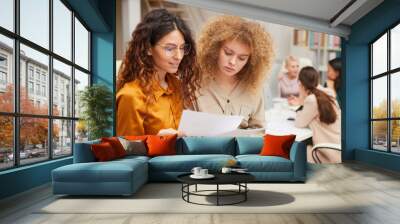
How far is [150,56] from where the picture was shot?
27.6 feet

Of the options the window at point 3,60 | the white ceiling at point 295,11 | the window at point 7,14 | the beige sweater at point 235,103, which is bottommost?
the beige sweater at point 235,103

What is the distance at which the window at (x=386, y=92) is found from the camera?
7.97 m

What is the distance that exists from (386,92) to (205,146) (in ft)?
14.3

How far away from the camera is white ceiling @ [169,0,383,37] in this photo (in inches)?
321

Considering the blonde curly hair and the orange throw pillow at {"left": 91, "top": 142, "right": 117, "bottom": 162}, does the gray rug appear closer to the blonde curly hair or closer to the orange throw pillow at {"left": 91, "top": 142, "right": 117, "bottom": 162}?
the orange throw pillow at {"left": 91, "top": 142, "right": 117, "bottom": 162}

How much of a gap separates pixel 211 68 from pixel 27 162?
179 inches

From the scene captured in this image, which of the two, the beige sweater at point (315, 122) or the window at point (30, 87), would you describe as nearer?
the window at point (30, 87)

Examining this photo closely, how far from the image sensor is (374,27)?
8.55m

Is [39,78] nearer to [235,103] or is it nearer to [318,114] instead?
[235,103]

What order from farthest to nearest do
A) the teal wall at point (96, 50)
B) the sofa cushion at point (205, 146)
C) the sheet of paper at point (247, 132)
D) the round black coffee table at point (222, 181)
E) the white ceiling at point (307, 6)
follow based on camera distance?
the sheet of paper at point (247, 132) → the white ceiling at point (307, 6) → the sofa cushion at point (205, 146) → the teal wall at point (96, 50) → the round black coffee table at point (222, 181)

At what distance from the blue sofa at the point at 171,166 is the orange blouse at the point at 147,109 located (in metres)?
1.54

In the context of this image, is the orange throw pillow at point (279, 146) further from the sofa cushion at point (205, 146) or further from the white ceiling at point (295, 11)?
the white ceiling at point (295, 11)

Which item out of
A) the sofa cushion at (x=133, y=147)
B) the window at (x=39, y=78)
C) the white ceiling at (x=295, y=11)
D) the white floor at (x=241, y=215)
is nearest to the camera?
the white floor at (x=241, y=215)

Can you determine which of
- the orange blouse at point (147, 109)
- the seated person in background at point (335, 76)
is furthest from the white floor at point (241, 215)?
the seated person in background at point (335, 76)
